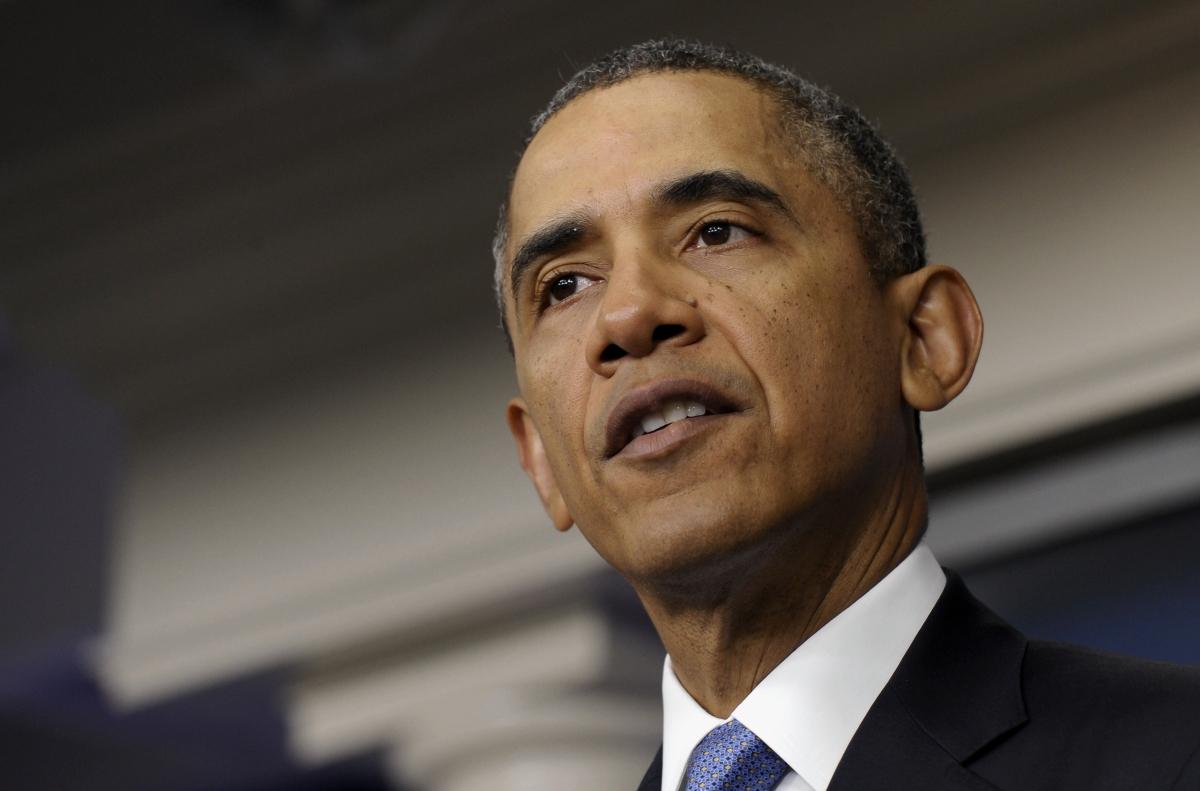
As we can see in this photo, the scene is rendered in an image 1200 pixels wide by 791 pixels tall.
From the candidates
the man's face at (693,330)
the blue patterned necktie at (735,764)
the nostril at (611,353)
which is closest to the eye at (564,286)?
the man's face at (693,330)

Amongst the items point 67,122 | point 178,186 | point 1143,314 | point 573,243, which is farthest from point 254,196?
point 573,243

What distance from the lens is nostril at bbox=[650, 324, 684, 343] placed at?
3.42ft

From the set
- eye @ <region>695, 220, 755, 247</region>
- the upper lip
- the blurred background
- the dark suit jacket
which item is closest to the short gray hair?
eye @ <region>695, 220, 755, 247</region>

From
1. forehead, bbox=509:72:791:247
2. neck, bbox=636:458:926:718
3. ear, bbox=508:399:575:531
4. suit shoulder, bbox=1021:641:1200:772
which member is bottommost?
suit shoulder, bbox=1021:641:1200:772

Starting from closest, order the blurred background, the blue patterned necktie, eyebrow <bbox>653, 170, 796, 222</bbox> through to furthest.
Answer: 1. the blue patterned necktie
2. eyebrow <bbox>653, 170, 796, 222</bbox>
3. the blurred background

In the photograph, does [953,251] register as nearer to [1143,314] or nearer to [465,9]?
[1143,314]

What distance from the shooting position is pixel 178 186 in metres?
2.97

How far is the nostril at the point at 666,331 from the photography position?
1.04 meters

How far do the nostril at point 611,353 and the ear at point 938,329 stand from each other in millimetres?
240

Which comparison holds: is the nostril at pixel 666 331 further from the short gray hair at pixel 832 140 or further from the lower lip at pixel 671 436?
the short gray hair at pixel 832 140

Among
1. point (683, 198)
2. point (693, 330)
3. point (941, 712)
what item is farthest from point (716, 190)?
point (941, 712)

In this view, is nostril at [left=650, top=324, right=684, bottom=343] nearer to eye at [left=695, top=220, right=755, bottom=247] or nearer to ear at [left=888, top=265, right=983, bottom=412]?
eye at [left=695, top=220, right=755, bottom=247]

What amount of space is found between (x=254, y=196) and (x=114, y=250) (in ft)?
1.12

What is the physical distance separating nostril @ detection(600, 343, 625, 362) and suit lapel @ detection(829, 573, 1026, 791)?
0.29 metres
